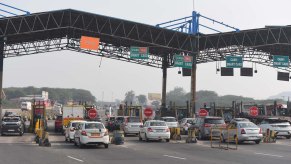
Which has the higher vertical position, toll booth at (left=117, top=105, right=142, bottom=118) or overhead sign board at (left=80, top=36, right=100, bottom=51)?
overhead sign board at (left=80, top=36, right=100, bottom=51)

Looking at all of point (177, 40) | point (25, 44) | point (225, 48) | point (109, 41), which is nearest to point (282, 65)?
point (225, 48)

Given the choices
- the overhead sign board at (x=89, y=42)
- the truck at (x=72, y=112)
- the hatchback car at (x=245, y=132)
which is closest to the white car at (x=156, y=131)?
the hatchback car at (x=245, y=132)

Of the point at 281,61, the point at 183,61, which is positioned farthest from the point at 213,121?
the point at 281,61

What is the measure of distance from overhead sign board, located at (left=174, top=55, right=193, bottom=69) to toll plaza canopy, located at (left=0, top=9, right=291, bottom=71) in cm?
92

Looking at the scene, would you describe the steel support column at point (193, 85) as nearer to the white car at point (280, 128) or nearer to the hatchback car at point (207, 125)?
the white car at point (280, 128)

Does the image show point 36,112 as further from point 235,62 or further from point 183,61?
point 235,62

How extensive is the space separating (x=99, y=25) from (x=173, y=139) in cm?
1591

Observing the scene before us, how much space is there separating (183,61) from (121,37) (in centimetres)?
721

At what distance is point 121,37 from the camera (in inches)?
1665

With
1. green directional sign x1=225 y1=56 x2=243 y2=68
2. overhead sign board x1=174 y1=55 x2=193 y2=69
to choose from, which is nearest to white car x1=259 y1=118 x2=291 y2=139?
green directional sign x1=225 y1=56 x2=243 y2=68

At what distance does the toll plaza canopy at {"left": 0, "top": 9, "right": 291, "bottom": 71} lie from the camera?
4019 centimetres

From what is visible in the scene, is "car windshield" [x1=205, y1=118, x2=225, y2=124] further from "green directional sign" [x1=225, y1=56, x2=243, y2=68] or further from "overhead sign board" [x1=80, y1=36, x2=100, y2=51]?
"green directional sign" [x1=225, y1=56, x2=243, y2=68]

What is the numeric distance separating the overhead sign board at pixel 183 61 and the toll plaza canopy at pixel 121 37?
0.92 meters

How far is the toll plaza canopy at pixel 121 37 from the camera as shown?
40.2 m
